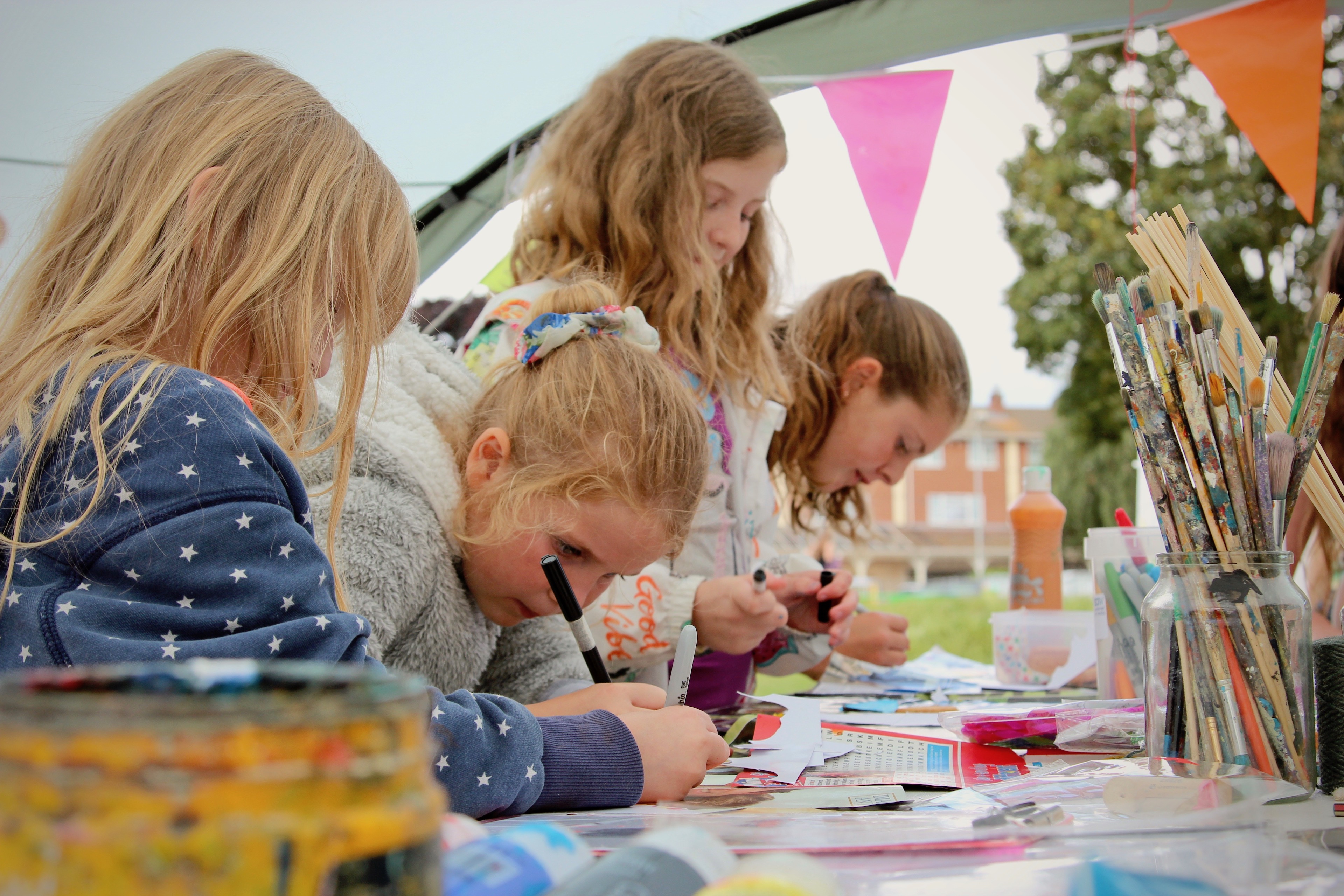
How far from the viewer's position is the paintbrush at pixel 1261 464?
0.68 metres

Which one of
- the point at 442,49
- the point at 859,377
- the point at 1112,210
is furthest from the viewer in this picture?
the point at 1112,210

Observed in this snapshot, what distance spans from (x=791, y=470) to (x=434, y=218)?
0.96 m

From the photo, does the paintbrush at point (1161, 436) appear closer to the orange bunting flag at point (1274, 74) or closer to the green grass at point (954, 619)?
the orange bunting flag at point (1274, 74)

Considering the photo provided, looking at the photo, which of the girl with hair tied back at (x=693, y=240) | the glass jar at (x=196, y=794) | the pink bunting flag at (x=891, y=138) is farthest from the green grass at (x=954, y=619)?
the glass jar at (x=196, y=794)

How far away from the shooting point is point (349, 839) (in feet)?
0.74

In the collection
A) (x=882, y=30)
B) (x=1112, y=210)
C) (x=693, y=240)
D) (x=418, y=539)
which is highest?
(x=1112, y=210)

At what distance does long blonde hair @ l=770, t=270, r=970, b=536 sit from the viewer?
5.75 ft

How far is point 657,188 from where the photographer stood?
4.64ft

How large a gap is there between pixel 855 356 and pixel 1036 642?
0.59 m

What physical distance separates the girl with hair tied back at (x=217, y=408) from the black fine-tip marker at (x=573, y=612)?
1.9 inches

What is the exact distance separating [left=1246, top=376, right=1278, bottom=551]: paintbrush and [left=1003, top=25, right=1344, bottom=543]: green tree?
529 cm

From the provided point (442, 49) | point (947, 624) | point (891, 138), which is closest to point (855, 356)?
point (891, 138)

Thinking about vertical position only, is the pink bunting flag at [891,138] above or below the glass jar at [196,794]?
above

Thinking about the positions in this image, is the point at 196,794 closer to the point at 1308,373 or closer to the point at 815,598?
the point at 1308,373
